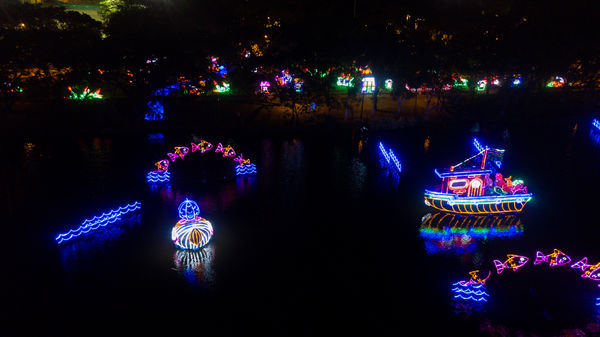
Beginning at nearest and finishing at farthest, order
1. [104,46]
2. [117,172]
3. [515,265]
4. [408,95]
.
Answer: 1. [515,265]
2. [117,172]
3. [104,46]
4. [408,95]

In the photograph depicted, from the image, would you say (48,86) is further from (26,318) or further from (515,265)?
(515,265)

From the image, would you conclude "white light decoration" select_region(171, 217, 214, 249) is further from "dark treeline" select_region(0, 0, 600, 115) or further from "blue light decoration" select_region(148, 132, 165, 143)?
"dark treeline" select_region(0, 0, 600, 115)

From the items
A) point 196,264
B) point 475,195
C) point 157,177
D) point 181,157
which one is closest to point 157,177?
point 157,177

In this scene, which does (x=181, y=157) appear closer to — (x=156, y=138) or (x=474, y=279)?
(x=156, y=138)

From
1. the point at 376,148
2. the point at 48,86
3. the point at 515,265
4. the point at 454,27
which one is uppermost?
the point at 454,27

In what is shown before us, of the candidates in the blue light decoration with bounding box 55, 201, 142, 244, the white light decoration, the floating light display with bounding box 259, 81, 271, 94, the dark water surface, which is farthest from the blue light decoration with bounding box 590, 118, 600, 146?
the blue light decoration with bounding box 55, 201, 142, 244

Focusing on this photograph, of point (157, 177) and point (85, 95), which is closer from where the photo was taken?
point (157, 177)

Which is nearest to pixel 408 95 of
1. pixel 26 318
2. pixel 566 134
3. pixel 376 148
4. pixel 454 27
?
pixel 454 27
